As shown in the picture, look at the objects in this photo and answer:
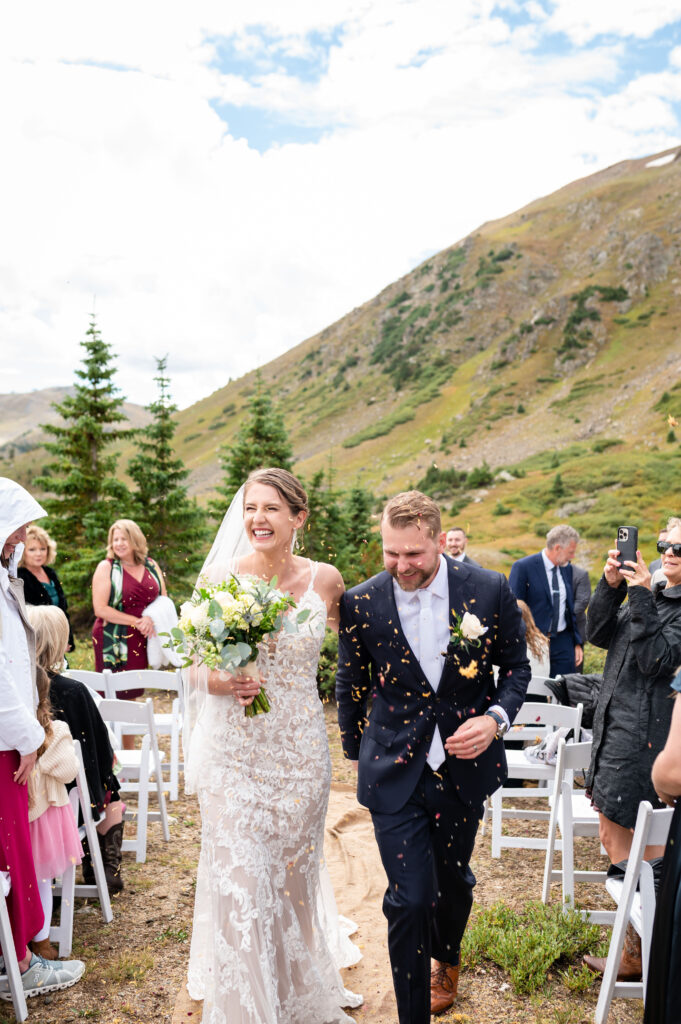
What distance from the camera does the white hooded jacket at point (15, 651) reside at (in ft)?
11.2

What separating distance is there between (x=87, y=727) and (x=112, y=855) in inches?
40.7

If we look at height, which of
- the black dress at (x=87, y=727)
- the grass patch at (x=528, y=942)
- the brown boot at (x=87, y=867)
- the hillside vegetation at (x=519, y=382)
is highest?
the hillside vegetation at (x=519, y=382)

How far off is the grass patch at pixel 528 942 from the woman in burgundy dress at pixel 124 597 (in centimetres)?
430

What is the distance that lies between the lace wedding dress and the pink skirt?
0.79 m

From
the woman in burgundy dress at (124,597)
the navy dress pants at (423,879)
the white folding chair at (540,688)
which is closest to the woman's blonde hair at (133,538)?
the woman in burgundy dress at (124,597)

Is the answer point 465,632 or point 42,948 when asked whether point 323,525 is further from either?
point 465,632

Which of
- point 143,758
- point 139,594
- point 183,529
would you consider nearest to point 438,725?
point 143,758

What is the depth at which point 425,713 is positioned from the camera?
11.4 ft

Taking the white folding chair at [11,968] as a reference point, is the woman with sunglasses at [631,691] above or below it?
above

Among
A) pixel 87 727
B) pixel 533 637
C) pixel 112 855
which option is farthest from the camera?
pixel 533 637

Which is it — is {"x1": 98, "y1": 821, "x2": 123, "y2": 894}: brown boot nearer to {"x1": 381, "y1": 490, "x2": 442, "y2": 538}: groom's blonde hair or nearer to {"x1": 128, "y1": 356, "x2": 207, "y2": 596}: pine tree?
{"x1": 381, "y1": 490, "x2": 442, "y2": 538}: groom's blonde hair

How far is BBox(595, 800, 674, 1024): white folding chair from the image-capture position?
311cm

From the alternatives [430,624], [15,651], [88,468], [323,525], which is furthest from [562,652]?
[88,468]

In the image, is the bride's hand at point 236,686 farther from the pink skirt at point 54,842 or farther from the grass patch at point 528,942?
the grass patch at point 528,942
